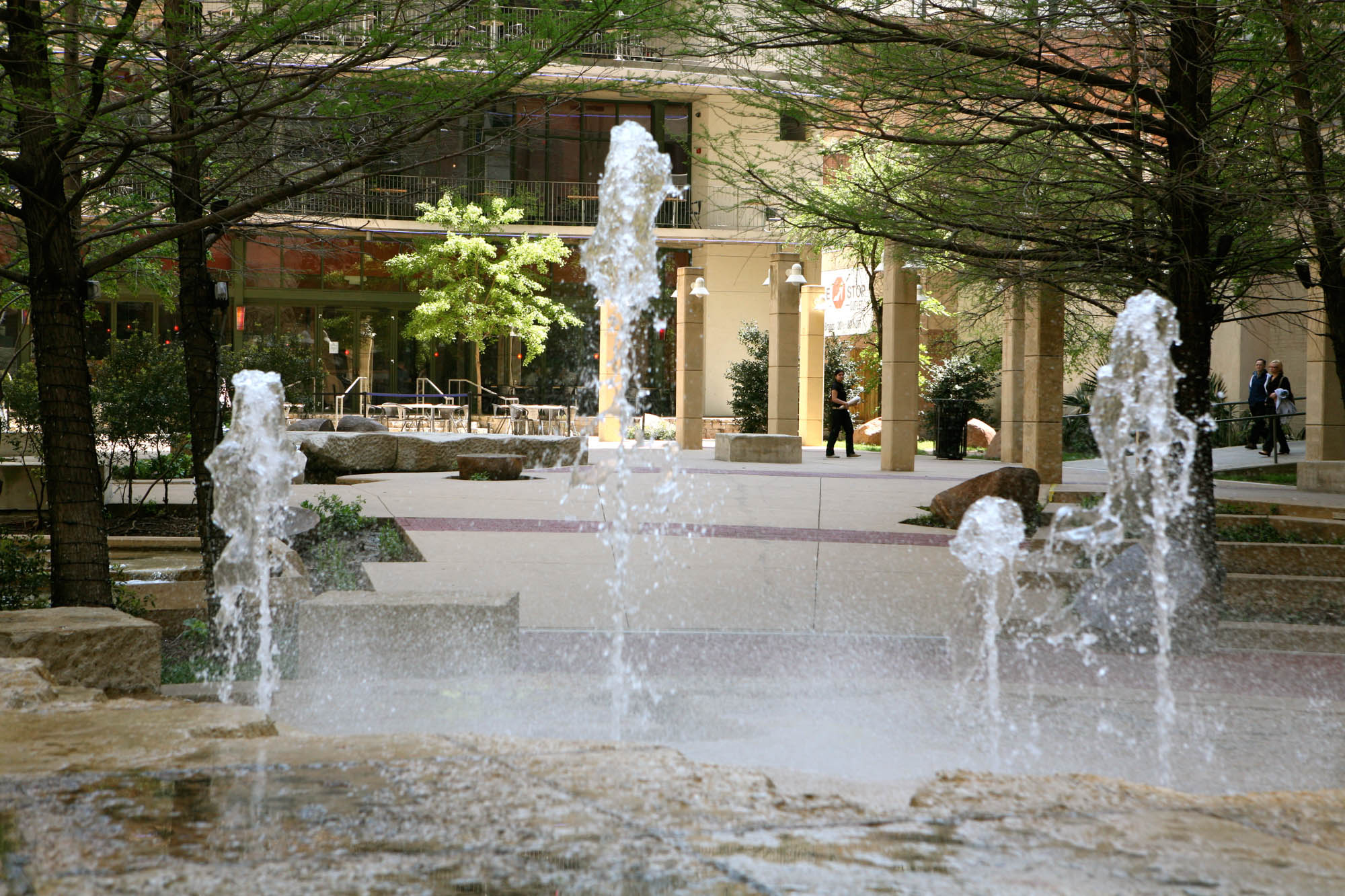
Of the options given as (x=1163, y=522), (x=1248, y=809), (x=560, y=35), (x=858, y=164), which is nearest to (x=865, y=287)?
(x=858, y=164)

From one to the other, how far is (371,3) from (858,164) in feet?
72.6

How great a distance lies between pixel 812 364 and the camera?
92.7ft

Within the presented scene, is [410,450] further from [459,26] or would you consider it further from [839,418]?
[459,26]

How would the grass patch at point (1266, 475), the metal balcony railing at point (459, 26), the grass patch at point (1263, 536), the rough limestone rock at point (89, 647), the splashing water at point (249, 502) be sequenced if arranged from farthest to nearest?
the grass patch at point (1266, 475), the grass patch at point (1263, 536), the splashing water at point (249, 502), the metal balcony railing at point (459, 26), the rough limestone rock at point (89, 647)

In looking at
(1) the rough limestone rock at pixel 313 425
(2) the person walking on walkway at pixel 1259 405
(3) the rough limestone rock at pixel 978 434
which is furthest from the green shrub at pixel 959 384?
(1) the rough limestone rock at pixel 313 425

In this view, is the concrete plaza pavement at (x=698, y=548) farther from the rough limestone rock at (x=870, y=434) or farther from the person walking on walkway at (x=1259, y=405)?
the rough limestone rock at (x=870, y=434)

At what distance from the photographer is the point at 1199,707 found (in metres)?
5.27

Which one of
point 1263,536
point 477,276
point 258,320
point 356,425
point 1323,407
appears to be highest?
point 477,276

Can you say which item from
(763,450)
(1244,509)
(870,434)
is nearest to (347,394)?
(870,434)

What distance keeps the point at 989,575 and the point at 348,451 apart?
10.3m

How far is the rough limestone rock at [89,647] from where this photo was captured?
4.62 meters

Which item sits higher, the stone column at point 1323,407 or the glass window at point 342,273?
the glass window at point 342,273

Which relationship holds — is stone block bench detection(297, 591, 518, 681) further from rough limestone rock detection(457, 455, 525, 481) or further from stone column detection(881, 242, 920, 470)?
stone column detection(881, 242, 920, 470)

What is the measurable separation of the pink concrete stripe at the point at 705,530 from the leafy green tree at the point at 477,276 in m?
21.7
